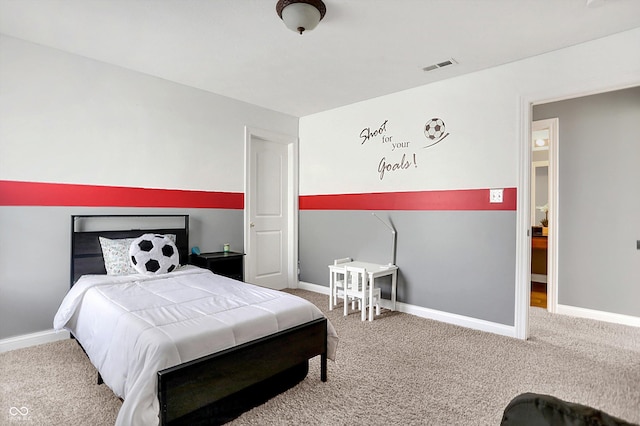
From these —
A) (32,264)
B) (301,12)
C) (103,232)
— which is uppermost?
(301,12)

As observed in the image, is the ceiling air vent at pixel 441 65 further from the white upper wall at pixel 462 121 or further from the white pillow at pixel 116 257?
the white pillow at pixel 116 257

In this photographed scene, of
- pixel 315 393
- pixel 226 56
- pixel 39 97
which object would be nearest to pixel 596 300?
pixel 315 393

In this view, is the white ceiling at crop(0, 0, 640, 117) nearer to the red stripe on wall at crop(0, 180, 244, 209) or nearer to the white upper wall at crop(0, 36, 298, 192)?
the white upper wall at crop(0, 36, 298, 192)

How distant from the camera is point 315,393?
2162 mm

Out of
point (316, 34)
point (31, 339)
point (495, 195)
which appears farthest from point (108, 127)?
point (495, 195)

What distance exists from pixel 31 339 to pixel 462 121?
4323 mm

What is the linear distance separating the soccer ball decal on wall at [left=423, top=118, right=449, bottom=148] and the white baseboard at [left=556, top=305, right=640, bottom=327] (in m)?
2.31

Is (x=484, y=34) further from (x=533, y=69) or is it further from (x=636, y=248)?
(x=636, y=248)

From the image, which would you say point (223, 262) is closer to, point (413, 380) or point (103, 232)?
point (103, 232)

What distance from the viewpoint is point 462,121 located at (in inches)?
136

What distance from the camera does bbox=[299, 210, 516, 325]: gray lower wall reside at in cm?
322

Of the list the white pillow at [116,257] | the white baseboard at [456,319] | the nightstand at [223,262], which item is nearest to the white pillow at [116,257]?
the white pillow at [116,257]

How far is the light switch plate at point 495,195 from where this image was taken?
10.6 feet

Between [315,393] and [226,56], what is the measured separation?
9.11 feet
